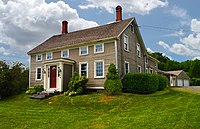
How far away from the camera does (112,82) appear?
1697 cm

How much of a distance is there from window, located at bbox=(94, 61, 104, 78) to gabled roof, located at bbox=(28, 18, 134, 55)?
209 cm

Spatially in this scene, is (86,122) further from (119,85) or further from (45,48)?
(45,48)

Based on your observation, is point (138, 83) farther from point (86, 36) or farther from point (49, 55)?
point (49, 55)

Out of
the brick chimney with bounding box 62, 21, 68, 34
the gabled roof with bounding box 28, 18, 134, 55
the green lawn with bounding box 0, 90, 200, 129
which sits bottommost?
the green lawn with bounding box 0, 90, 200, 129

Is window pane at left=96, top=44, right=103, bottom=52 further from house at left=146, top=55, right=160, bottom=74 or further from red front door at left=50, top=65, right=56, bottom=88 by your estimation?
house at left=146, top=55, right=160, bottom=74

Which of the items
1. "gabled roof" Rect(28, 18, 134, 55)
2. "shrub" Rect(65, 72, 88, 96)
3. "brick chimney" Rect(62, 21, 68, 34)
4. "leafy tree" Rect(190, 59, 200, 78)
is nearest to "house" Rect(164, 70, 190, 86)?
"leafy tree" Rect(190, 59, 200, 78)

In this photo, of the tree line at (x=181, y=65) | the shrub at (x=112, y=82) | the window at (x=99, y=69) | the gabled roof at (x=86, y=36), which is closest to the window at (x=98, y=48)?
the gabled roof at (x=86, y=36)

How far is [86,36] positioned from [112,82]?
24.1 feet

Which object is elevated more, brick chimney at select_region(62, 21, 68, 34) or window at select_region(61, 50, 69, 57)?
brick chimney at select_region(62, 21, 68, 34)

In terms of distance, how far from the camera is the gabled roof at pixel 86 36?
20.0 meters

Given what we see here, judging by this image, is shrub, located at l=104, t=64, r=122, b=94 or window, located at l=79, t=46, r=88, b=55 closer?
shrub, located at l=104, t=64, r=122, b=94

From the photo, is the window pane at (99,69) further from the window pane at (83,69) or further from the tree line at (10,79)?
the tree line at (10,79)

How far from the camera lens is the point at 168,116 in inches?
394

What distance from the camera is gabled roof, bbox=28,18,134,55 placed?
20.0 metres
